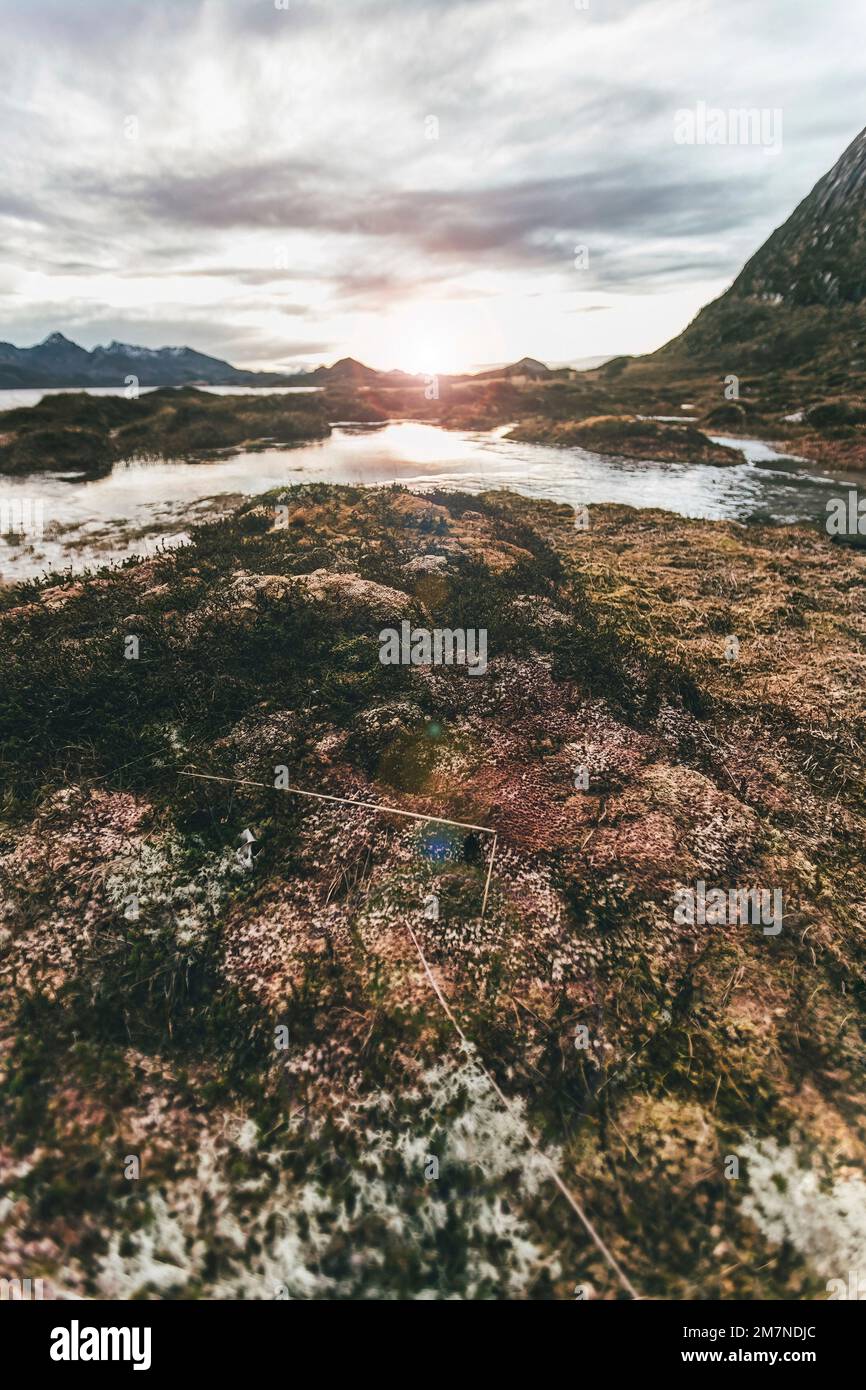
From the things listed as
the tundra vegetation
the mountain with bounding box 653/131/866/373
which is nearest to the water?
the tundra vegetation

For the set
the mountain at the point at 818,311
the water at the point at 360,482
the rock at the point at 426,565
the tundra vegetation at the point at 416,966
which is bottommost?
the tundra vegetation at the point at 416,966

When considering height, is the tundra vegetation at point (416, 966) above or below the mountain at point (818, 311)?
below

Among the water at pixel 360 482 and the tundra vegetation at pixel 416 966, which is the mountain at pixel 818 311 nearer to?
the water at pixel 360 482

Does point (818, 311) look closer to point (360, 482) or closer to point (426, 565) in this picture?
point (360, 482)

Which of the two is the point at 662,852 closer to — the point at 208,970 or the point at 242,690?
the point at 208,970

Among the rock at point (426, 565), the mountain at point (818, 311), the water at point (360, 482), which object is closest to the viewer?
the rock at point (426, 565)

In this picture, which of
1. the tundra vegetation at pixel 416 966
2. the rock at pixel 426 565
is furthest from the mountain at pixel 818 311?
the tundra vegetation at pixel 416 966
